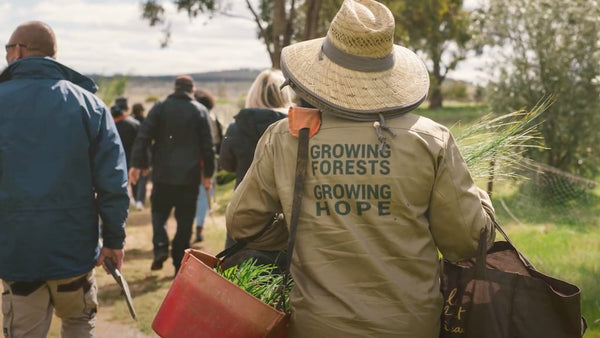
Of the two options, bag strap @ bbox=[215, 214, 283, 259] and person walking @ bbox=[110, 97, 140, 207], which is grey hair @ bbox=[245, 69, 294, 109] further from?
person walking @ bbox=[110, 97, 140, 207]

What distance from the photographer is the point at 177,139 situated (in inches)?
260

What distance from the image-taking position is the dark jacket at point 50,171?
3.31m

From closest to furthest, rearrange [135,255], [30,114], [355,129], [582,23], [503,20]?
[355,129] → [30,114] → [135,255] → [582,23] → [503,20]

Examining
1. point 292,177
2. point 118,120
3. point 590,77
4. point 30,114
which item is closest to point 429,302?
point 292,177

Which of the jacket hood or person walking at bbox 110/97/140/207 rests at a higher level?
the jacket hood

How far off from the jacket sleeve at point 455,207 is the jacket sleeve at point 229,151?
284 cm

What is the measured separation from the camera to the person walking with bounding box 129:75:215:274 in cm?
657

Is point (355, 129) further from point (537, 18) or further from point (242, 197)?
point (537, 18)

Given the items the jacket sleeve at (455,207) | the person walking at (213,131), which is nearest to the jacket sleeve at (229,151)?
the jacket sleeve at (455,207)

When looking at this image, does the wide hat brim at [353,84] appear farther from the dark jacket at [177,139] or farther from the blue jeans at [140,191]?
the blue jeans at [140,191]

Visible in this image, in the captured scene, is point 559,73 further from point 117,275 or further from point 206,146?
point 117,275

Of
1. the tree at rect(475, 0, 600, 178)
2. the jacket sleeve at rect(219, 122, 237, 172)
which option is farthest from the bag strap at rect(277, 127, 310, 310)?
the tree at rect(475, 0, 600, 178)

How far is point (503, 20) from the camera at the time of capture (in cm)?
1307

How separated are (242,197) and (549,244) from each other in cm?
657
